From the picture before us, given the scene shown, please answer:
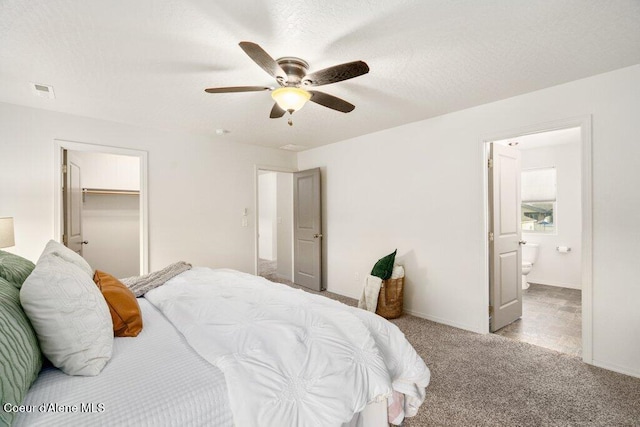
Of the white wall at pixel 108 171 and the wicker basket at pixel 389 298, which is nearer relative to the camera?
the wicker basket at pixel 389 298

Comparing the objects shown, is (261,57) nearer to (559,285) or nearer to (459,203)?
(459,203)

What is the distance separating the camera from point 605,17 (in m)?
1.71

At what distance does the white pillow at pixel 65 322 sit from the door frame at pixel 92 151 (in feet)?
8.22

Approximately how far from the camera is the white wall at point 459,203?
2344mm

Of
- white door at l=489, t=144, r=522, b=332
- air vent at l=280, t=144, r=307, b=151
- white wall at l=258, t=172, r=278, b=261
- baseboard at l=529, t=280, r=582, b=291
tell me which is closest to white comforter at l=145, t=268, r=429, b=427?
white door at l=489, t=144, r=522, b=332

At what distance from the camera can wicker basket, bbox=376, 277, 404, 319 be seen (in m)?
3.59

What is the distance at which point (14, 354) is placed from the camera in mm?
901

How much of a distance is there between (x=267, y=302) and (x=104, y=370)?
86 cm

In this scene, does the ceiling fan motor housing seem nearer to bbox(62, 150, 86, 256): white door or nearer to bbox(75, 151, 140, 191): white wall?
bbox(62, 150, 86, 256): white door

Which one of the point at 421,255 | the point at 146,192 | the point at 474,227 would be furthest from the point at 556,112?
the point at 146,192

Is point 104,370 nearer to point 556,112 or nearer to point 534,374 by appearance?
point 534,374

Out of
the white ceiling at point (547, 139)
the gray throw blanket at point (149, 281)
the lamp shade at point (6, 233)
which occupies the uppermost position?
the white ceiling at point (547, 139)

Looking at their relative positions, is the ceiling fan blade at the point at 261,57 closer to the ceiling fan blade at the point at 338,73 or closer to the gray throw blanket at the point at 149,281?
the ceiling fan blade at the point at 338,73

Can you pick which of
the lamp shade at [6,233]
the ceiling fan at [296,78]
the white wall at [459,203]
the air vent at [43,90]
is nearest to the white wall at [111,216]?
the air vent at [43,90]
